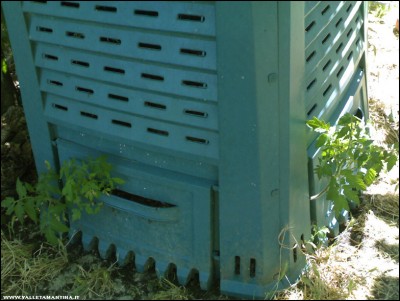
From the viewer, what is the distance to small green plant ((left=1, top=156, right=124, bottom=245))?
2762 mm

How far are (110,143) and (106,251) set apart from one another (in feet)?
1.72

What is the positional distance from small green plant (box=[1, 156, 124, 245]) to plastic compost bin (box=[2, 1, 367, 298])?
0.06 m

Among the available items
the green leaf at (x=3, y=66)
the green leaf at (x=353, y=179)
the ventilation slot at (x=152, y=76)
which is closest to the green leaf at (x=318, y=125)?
the green leaf at (x=353, y=179)

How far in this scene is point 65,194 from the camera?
2.79 metres

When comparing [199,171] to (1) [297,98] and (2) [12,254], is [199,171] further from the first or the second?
(2) [12,254]

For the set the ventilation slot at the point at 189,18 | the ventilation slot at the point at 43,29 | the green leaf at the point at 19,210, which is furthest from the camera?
the green leaf at the point at 19,210

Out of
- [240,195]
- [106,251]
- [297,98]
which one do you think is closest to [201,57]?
[297,98]

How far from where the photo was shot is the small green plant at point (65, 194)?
2.76m

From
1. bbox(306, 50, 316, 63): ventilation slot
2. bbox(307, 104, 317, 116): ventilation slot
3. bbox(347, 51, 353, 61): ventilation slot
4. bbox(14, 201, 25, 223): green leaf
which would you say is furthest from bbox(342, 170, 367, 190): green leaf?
bbox(14, 201, 25, 223): green leaf

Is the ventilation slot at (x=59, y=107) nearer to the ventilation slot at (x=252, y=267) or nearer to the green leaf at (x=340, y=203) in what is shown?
the ventilation slot at (x=252, y=267)

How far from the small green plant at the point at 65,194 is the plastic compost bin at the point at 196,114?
59 mm

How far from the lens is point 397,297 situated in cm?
283

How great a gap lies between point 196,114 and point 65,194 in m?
0.66

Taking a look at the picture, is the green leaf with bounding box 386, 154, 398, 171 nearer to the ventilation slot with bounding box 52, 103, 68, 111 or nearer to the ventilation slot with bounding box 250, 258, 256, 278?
the ventilation slot with bounding box 250, 258, 256, 278
